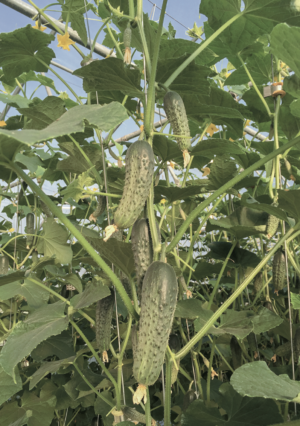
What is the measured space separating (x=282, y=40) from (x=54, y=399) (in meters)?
1.21

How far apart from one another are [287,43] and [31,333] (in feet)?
2.31

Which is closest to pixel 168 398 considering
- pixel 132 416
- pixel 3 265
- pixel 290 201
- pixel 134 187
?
pixel 132 416

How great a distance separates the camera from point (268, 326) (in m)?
0.73

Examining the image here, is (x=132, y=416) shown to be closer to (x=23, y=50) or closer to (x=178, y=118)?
(x=178, y=118)

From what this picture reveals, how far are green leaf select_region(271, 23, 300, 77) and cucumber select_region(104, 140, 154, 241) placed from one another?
0.32 metres

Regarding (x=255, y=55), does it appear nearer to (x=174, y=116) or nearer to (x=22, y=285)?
(x=174, y=116)

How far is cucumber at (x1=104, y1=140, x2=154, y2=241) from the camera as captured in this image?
0.51m

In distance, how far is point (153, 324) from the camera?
0.48 meters

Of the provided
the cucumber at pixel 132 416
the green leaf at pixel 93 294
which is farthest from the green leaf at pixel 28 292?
the cucumber at pixel 132 416

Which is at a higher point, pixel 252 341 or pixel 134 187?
pixel 134 187

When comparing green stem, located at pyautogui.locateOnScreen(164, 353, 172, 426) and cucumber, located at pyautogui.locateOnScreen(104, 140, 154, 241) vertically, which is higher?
cucumber, located at pyautogui.locateOnScreen(104, 140, 154, 241)

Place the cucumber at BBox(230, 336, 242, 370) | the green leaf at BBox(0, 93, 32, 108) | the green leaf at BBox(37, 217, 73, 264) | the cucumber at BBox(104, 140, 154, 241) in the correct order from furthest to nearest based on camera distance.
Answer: the green leaf at BBox(0, 93, 32, 108), the green leaf at BBox(37, 217, 73, 264), the cucumber at BBox(230, 336, 242, 370), the cucumber at BBox(104, 140, 154, 241)

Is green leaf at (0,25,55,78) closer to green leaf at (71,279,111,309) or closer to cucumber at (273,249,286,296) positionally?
green leaf at (71,279,111,309)

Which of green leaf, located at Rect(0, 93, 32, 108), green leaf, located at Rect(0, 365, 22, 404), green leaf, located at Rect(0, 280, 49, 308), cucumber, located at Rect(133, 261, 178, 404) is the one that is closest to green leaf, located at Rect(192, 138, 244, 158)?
cucumber, located at Rect(133, 261, 178, 404)
